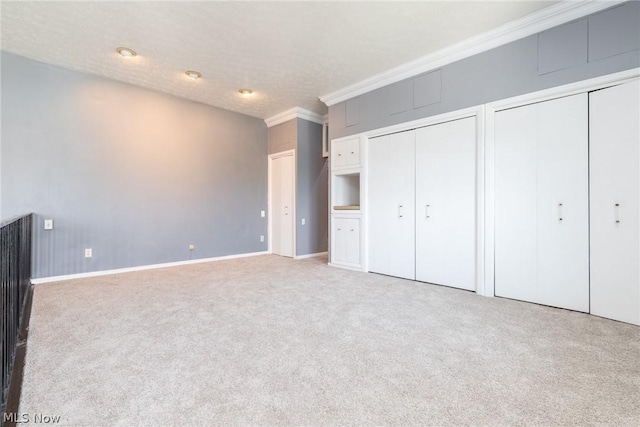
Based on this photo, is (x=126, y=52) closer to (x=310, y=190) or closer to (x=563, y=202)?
(x=310, y=190)

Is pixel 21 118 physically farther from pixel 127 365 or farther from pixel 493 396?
pixel 493 396

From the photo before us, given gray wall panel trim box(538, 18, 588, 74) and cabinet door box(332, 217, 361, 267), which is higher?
gray wall panel trim box(538, 18, 588, 74)

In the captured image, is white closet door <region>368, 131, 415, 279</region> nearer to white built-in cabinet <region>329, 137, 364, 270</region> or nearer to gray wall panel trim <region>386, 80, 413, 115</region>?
white built-in cabinet <region>329, 137, 364, 270</region>

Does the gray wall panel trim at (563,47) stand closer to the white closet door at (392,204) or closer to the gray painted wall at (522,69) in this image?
the gray painted wall at (522,69)

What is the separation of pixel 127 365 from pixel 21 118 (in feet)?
12.1

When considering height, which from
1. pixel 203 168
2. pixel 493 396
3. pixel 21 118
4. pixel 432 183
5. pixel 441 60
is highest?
pixel 441 60

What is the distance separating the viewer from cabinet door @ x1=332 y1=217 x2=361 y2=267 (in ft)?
14.2

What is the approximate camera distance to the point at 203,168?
16.4ft

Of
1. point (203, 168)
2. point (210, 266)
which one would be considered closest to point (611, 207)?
point (210, 266)

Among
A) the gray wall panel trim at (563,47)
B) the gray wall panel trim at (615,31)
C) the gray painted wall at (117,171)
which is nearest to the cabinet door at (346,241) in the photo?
the gray painted wall at (117,171)

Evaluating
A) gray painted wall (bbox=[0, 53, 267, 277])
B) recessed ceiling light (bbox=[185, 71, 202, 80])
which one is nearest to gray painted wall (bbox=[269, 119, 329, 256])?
gray painted wall (bbox=[0, 53, 267, 277])

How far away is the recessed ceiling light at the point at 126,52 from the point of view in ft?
10.7

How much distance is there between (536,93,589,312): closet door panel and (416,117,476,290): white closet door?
604 millimetres

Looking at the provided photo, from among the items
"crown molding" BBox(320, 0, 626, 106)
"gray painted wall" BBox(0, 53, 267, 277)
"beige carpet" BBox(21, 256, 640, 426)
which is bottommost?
"beige carpet" BBox(21, 256, 640, 426)
